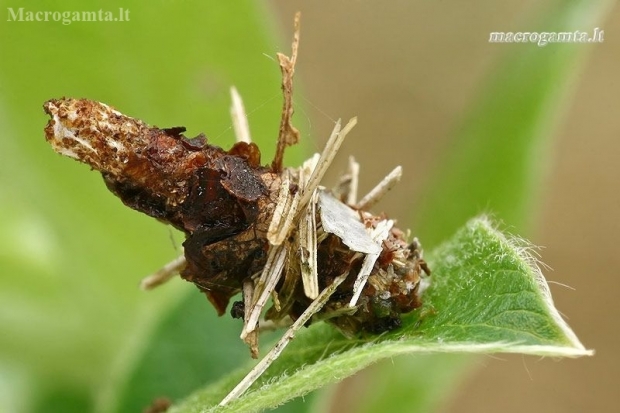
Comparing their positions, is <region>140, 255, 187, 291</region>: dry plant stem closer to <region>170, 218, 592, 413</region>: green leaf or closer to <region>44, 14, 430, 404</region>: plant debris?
<region>44, 14, 430, 404</region>: plant debris

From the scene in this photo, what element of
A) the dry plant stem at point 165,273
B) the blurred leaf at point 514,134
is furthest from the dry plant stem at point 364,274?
the blurred leaf at point 514,134

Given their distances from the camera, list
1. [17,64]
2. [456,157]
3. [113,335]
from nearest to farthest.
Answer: [17,64]
[113,335]
[456,157]

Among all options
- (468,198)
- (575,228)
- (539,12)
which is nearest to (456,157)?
(468,198)

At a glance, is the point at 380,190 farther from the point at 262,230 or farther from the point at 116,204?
the point at 116,204

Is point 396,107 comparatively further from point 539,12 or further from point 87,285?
point 87,285

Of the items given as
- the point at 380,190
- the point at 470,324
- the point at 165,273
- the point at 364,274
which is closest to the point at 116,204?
the point at 165,273

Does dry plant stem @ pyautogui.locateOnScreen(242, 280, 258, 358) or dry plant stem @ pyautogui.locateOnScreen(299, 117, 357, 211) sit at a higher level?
dry plant stem @ pyautogui.locateOnScreen(299, 117, 357, 211)

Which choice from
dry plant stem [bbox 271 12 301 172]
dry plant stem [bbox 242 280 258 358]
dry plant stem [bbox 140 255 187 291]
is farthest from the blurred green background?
→ dry plant stem [bbox 271 12 301 172]
